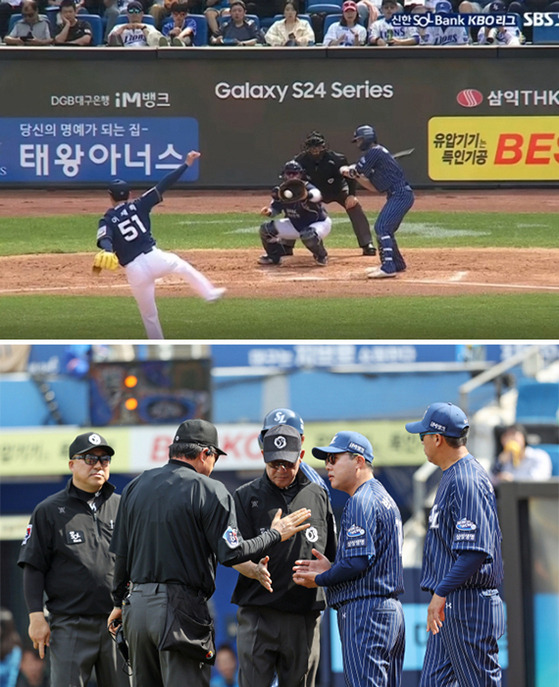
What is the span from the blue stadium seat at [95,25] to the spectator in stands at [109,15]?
0.06 metres

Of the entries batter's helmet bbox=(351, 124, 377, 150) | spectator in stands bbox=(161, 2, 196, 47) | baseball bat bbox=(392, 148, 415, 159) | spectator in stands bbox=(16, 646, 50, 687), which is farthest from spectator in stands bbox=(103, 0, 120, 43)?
spectator in stands bbox=(16, 646, 50, 687)

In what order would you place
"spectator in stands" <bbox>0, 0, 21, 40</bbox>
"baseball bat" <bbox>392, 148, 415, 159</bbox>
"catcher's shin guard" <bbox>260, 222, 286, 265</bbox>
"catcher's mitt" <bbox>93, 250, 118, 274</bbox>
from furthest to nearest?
"spectator in stands" <bbox>0, 0, 21, 40</bbox> < "baseball bat" <bbox>392, 148, 415, 159</bbox> < "catcher's shin guard" <bbox>260, 222, 286, 265</bbox> < "catcher's mitt" <bbox>93, 250, 118, 274</bbox>

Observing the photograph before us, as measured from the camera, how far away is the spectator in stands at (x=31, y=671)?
9.19 meters

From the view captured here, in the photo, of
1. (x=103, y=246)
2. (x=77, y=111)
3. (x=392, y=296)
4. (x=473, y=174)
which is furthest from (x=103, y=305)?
(x=473, y=174)

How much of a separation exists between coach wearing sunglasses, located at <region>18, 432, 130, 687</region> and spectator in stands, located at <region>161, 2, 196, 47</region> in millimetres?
8945

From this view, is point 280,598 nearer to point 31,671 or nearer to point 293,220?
point 31,671

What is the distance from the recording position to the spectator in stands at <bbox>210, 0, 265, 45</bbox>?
12.8 metres

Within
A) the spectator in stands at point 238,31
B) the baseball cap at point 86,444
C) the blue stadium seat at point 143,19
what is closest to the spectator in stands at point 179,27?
the blue stadium seat at point 143,19

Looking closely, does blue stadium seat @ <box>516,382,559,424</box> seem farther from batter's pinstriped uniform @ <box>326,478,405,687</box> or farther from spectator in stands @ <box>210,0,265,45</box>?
batter's pinstriped uniform @ <box>326,478,405,687</box>

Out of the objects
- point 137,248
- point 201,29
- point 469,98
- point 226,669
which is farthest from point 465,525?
point 201,29

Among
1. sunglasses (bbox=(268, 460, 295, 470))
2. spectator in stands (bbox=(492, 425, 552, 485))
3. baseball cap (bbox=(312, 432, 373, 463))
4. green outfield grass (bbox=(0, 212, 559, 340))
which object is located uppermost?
green outfield grass (bbox=(0, 212, 559, 340))

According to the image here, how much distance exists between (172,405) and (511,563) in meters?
7.94

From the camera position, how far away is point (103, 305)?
11930 mm

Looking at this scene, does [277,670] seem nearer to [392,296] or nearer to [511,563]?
[511,563]
